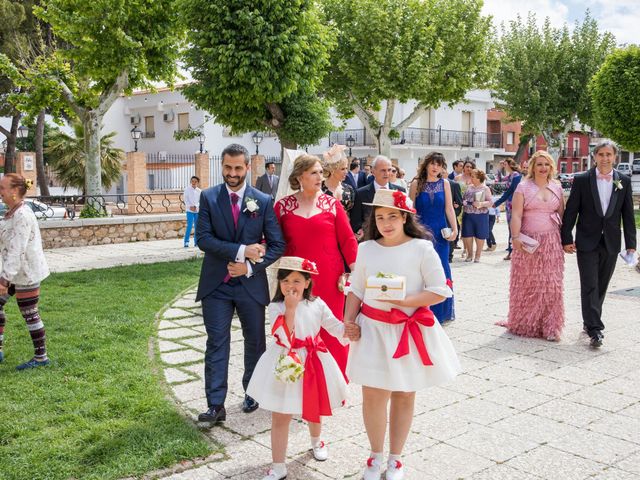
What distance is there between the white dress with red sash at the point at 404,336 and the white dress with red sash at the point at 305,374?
19 centimetres

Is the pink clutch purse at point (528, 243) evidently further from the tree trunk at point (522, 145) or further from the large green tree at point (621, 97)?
the tree trunk at point (522, 145)

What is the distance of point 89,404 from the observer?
5.13 m

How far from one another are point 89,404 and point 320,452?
1.98 metres

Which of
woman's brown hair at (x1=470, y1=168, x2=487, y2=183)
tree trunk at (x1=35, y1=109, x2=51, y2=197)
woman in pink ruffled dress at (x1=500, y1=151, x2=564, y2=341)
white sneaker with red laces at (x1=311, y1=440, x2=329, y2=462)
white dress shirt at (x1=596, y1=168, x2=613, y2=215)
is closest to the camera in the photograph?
white sneaker with red laces at (x1=311, y1=440, x2=329, y2=462)

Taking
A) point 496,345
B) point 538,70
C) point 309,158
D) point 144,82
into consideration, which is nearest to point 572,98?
point 538,70

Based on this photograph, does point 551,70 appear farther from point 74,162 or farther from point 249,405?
point 249,405

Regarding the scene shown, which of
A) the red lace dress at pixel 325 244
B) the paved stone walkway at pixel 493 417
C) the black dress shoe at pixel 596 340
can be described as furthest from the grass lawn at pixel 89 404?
the black dress shoe at pixel 596 340

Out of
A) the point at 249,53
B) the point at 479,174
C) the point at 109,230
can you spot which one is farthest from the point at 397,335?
the point at 109,230

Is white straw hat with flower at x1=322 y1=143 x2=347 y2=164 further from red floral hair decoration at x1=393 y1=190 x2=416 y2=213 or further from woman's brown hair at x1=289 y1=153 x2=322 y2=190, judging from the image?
red floral hair decoration at x1=393 y1=190 x2=416 y2=213

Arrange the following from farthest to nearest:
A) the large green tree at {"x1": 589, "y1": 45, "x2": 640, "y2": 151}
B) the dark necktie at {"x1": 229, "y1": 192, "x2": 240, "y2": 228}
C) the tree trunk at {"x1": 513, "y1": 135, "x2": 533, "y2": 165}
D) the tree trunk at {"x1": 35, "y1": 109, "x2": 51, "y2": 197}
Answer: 1. the tree trunk at {"x1": 513, "y1": 135, "x2": 533, "y2": 165}
2. the tree trunk at {"x1": 35, "y1": 109, "x2": 51, "y2": 197}
3. the large green tree at {"x1": 589, "y1": 45, "x2": 640, "y2": 151}
4. the dark necktie at {"x1": 229, "y1": 192, "x2": 240, "y2": 228}

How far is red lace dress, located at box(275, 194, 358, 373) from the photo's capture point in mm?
5008

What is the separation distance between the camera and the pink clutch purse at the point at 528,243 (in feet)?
24.2

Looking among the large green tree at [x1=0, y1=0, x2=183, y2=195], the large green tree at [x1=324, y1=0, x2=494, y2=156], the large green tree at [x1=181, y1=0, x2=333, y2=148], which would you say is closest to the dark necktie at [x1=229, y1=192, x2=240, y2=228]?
the large green tree at [x1=181, y1=0, x2=333, y2=148]

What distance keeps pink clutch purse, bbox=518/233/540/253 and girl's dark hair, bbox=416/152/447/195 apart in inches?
50.6
